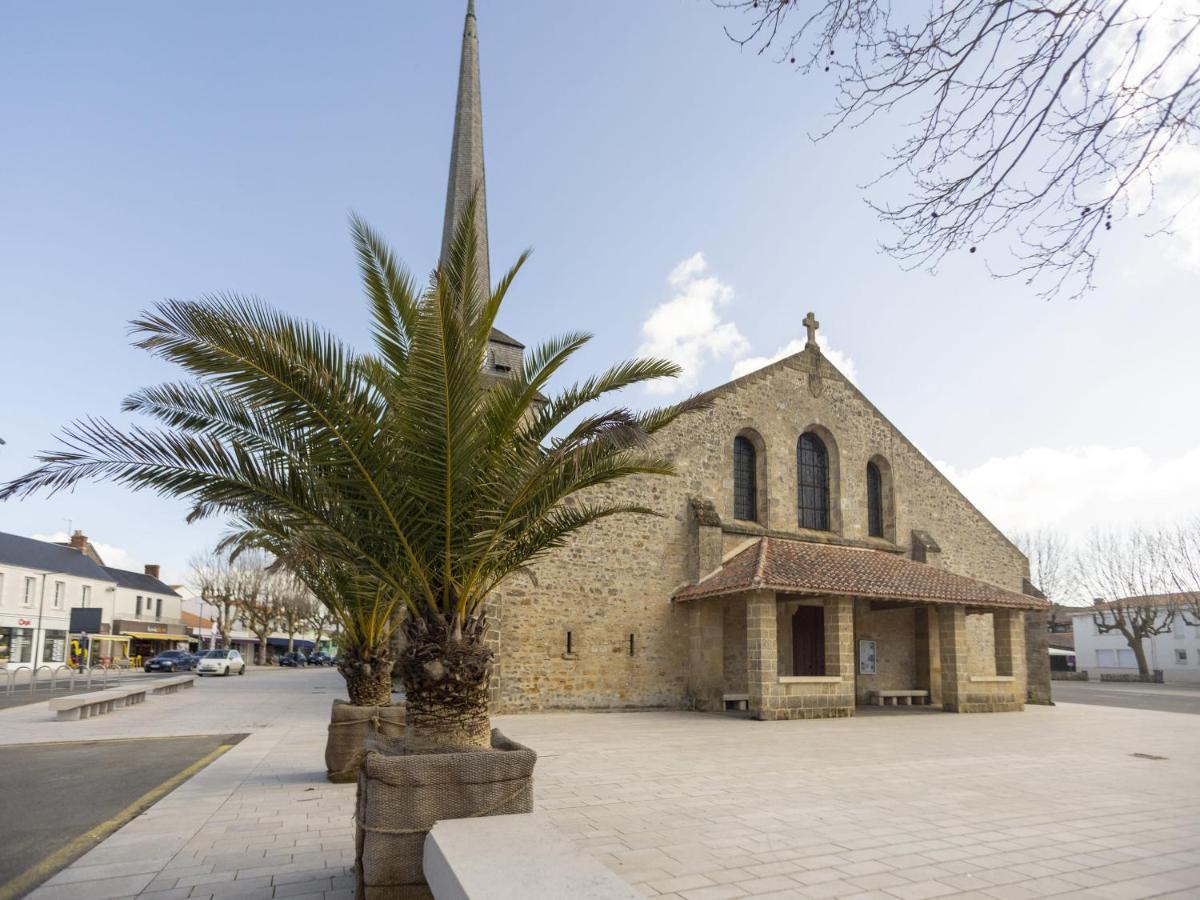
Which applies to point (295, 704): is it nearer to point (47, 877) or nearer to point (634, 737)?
point (634, 737)

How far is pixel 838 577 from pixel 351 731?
38.9ft

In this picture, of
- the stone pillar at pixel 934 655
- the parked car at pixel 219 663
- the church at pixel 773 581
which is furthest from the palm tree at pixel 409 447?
the parked car at pixel 219 663

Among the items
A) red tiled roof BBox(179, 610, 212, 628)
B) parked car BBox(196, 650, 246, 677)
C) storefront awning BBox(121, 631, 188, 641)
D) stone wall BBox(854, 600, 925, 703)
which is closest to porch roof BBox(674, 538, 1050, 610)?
stone wall BBox(854, 600, 925, 703)

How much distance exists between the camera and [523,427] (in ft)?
20.7

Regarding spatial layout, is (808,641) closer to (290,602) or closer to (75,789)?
(75,789)

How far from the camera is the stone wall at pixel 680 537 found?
1670 centimetres

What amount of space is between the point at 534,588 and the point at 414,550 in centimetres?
1143

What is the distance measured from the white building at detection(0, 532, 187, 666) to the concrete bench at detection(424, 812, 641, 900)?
35830 millimetres

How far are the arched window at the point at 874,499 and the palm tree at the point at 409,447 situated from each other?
1764cm

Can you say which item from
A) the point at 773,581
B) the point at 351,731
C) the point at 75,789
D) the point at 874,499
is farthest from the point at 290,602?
the point at 351,731

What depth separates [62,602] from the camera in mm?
40688

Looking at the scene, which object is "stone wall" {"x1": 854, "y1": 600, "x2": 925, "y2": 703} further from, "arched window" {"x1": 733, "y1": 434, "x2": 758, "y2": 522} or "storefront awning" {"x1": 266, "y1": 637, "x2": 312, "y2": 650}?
"storefront awning" {"x1": 266, "y1": 637, "x2": 312, "y2": 650}

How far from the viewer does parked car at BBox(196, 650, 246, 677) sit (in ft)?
112

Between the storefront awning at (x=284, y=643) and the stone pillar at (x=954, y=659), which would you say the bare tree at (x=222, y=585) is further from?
the stone pillar at (x=954, y=659)
